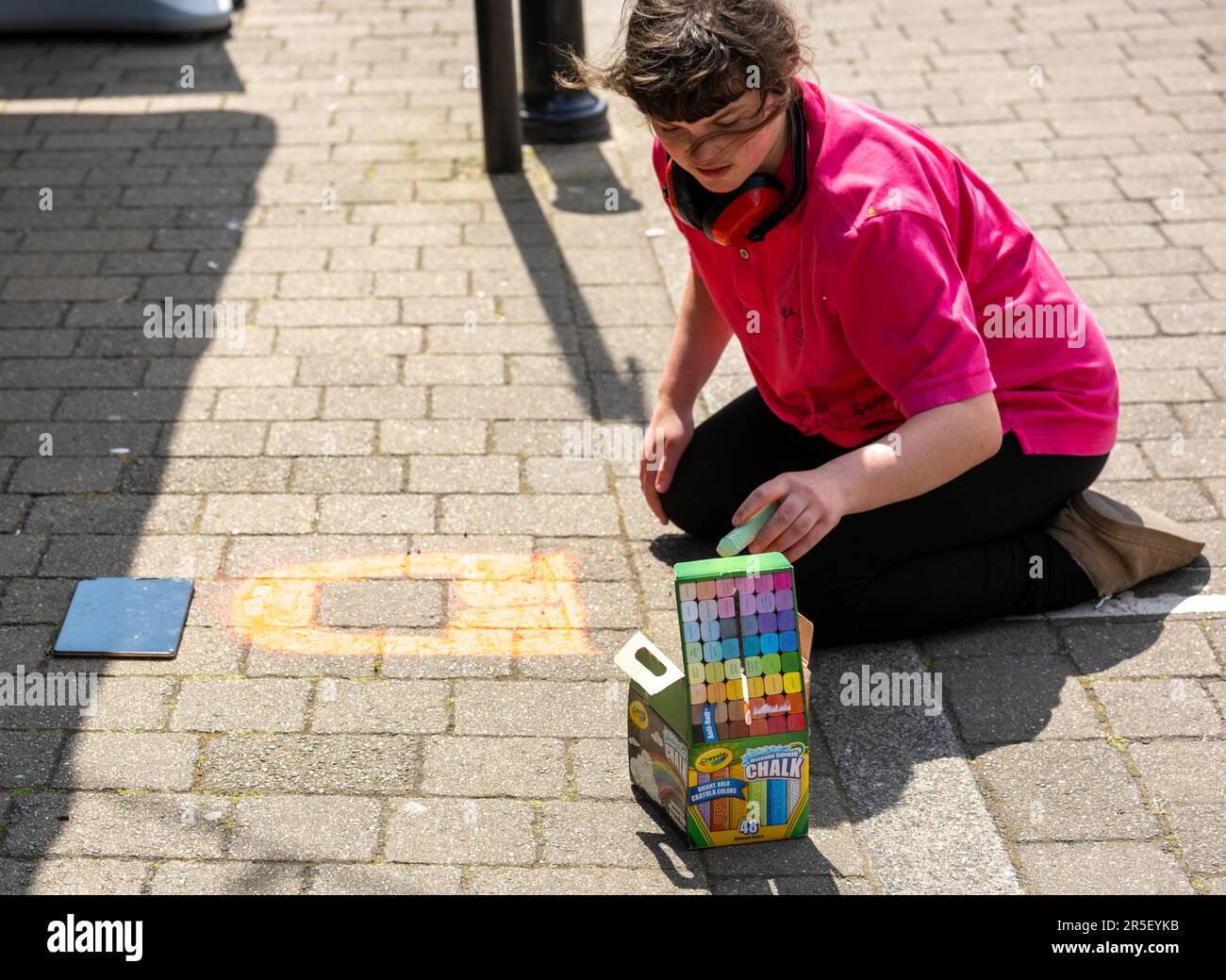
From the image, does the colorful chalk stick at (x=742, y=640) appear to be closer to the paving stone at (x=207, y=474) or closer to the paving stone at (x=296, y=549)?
the paving stone at (x=296, y=549)

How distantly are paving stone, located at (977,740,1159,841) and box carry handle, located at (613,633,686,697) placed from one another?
75 cm

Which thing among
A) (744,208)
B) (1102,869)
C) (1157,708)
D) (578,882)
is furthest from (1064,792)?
(744,208)

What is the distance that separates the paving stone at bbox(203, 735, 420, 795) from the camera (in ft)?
9.38

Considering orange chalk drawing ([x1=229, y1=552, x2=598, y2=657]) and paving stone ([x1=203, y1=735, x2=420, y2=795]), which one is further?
orange chalk drawing ([x1=229, y1=552, x2=598, y2=657])

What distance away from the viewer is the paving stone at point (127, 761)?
2.85 meters

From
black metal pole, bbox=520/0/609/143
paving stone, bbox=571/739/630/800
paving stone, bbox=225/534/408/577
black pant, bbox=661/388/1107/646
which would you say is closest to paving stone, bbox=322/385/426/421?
paving stone, bbox=225/534/408/577

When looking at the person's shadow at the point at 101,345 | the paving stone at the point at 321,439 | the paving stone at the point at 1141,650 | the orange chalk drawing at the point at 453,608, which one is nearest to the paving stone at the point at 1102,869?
the paving stone at the point at 1141,650

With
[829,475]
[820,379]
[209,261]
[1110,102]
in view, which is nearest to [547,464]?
[820,379]

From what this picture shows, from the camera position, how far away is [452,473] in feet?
12.8

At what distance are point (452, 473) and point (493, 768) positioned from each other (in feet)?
3.86

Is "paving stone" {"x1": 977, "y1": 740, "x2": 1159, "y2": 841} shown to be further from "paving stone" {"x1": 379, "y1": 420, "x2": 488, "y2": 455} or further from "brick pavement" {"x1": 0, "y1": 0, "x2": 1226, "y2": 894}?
"paving stone" {"x1": 379, "y1": 420, "x2": 488, "y2": 455}

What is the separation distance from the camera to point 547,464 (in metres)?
3.94

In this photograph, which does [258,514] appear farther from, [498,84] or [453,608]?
[498,84]
